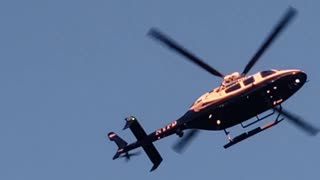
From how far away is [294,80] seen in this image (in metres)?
37.0

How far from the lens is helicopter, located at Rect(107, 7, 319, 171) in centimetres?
3712

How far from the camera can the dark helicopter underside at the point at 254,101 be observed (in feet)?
122

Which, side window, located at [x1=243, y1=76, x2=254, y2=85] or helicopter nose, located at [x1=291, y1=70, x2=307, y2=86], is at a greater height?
side window, located at [x1=243, y1=76, x2=254, y2=85]

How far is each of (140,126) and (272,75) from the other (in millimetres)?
7387

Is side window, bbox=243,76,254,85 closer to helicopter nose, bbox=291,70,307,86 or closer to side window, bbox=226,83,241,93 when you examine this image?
side window, bbox=226,83,241,93

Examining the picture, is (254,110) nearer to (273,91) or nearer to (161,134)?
(273,91)

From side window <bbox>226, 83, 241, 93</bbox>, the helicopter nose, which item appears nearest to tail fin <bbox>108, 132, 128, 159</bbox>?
side window <bbox>226, 83, 241, 93</bbox>

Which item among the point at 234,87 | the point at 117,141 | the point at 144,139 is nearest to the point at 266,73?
the point at 234,87

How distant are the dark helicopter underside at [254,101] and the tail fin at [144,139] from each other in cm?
393

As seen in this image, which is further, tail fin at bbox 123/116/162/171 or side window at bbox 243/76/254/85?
tail fin at bbox 123/116/162/171

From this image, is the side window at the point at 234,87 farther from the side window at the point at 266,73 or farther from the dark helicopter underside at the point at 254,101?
the side window at the point at 266,73

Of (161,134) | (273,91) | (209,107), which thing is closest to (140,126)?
(161,134)

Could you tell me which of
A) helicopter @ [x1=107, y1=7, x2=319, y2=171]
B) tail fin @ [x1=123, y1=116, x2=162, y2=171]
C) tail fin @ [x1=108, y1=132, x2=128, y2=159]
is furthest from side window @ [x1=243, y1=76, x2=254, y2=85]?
tail fin @ [x1=108, y1=132, x2=128, y2=159]

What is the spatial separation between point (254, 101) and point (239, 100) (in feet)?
2.40
